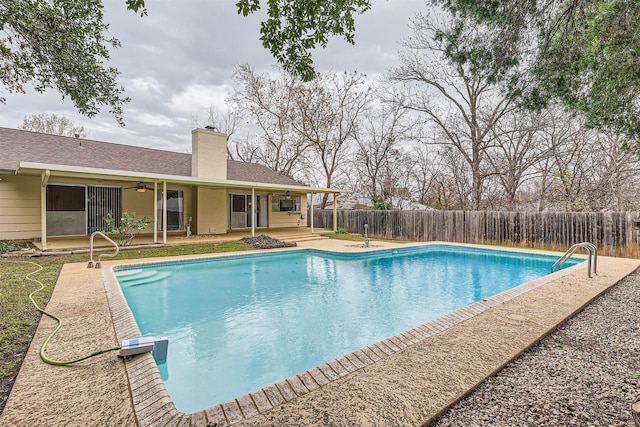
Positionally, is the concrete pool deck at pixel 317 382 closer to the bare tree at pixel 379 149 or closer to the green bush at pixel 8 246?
the green bush at pixel 8 246

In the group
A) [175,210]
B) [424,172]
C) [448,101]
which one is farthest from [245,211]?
[424,172]

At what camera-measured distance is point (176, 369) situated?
3.78 meters

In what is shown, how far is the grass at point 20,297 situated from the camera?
2.81m

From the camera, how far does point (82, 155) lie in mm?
11477

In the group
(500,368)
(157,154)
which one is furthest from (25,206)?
(500,368)

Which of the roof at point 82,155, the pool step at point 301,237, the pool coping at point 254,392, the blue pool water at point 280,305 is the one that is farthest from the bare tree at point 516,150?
the pool coping at point 254,392

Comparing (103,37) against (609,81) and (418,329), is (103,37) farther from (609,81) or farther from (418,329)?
(609,81)

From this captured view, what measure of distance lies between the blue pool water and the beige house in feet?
10.6

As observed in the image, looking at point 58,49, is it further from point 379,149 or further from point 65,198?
point 379,149

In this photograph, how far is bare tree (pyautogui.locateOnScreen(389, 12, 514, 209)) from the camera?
49.7 ft

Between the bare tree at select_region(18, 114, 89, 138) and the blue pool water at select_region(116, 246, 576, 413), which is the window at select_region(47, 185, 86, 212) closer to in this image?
the blue pool water at select_region(116, 246, 576, 413)

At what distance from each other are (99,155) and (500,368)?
14.1 metres

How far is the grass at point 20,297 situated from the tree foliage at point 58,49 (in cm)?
263

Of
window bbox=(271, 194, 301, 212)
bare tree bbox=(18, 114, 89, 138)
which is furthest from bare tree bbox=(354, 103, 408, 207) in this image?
bare tree bbox=(18, 114, 89, 138)
